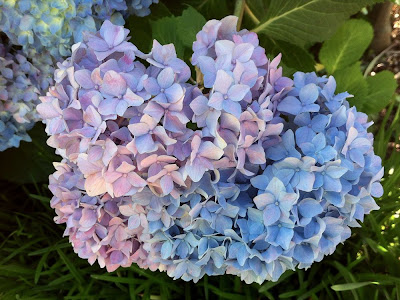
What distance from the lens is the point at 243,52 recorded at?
481 mm

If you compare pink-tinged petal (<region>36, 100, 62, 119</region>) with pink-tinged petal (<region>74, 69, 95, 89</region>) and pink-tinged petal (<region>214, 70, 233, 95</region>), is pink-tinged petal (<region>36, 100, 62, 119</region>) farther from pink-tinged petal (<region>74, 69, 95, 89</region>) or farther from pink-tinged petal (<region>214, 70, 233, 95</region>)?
pink-tinged petal (<region>214, 70, 233, 95</region>)

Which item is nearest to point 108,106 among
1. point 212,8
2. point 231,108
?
point 231,108

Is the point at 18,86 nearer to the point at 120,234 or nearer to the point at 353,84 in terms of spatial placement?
the point at 120,234

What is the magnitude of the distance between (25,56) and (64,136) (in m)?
0.33

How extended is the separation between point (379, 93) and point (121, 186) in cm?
50

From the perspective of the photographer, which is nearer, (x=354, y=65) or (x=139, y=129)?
(x=139, y=129)

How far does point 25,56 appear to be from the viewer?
76 centimetres

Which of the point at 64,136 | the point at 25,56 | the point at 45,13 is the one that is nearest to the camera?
the point at 64,136

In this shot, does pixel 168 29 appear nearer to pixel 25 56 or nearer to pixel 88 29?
pixel 88 29

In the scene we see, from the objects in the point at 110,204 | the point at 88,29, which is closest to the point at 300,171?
the point at 110,204

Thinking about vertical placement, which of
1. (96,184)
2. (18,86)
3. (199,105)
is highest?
(199,105)

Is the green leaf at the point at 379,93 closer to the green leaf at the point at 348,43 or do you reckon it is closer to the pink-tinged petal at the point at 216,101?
the green leaf at the point at 348,43

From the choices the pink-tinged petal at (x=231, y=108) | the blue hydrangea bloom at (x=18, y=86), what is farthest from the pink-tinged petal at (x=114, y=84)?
the blue hydrangea bloom at (x=18, y=86)

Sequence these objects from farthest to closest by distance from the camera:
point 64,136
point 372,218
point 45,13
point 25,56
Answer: point 372,218
point 25,56
point 45,13
point 64,136
